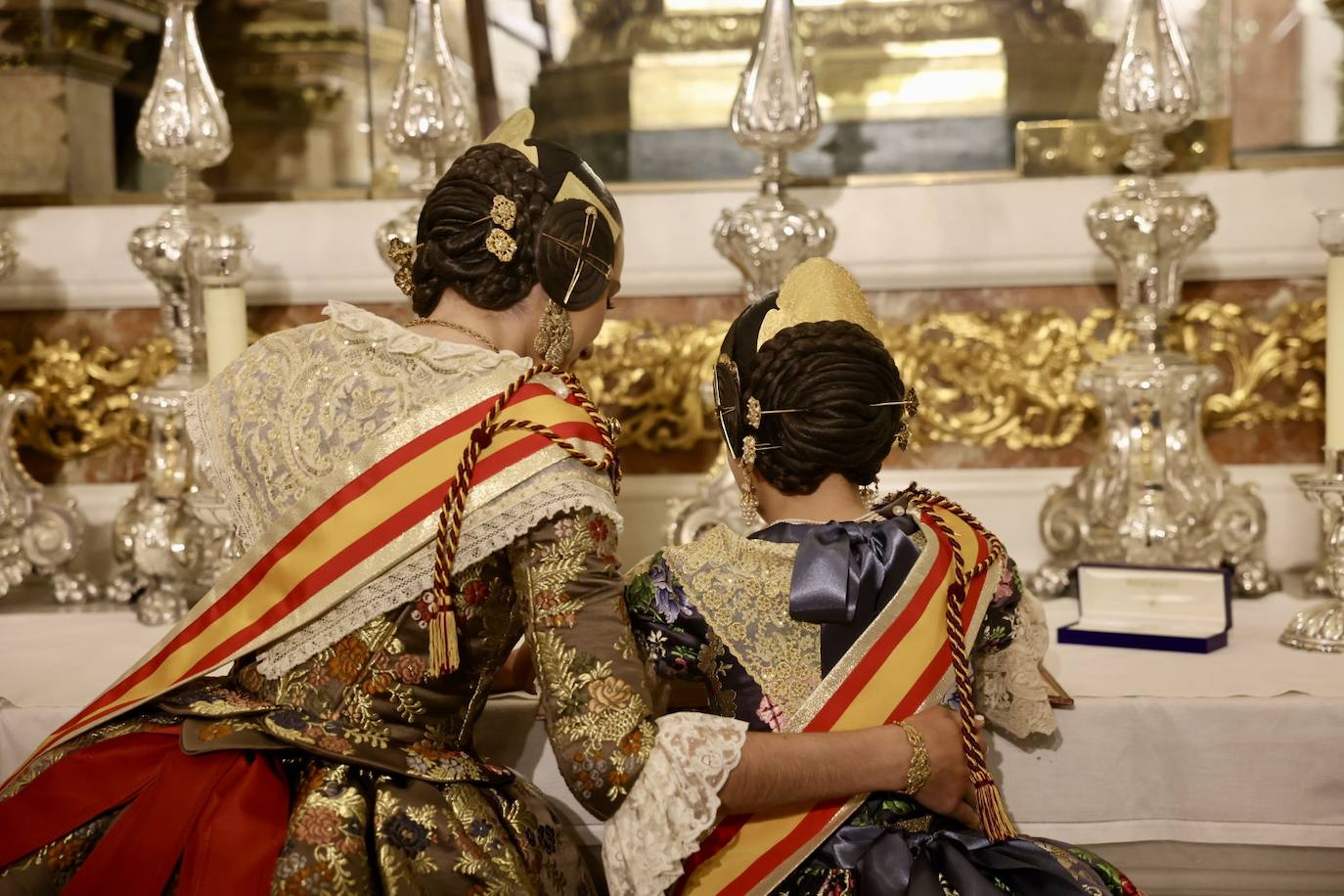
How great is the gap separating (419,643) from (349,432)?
0.66 ft

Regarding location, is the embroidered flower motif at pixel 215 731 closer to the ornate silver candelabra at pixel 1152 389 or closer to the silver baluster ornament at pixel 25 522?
the silver baluster ornament at pixel 25 522

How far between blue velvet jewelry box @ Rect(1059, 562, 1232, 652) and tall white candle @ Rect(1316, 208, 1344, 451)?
234 millimetres

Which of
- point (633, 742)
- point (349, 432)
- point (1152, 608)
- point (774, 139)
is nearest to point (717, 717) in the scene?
point (633, 742)

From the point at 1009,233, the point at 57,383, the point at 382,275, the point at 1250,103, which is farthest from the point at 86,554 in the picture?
the point at 1250,103

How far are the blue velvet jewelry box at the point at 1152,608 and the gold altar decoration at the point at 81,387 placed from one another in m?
1.54

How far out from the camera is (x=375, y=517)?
135 cm

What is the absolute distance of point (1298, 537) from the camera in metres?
2.43

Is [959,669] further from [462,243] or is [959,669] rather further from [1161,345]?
[1161,345]

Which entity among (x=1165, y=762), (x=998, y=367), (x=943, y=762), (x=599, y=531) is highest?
(x=998, y=367)

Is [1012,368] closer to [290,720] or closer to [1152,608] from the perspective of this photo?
[1152,608]

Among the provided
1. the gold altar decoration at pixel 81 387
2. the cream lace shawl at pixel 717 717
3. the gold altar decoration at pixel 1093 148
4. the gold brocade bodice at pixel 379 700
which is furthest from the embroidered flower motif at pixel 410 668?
the gold altar decoration at pixel 1093 148

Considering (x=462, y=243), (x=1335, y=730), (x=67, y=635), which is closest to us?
(x=462, y=243)

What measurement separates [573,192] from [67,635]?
120 centimetres

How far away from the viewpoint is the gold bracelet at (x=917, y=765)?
1.35 meters
